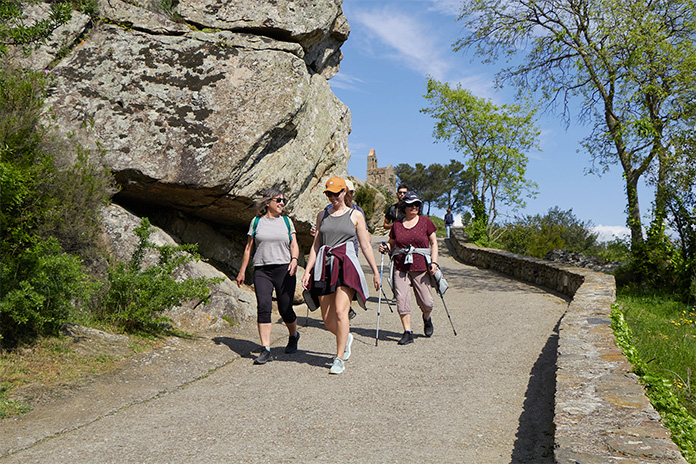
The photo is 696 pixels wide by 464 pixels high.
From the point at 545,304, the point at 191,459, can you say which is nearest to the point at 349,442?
the point at 191,459

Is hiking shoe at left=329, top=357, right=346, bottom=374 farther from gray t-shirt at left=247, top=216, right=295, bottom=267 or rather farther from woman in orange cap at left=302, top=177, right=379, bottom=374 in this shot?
gray t-shirt at left=247, top=216, right=295, bottom=267

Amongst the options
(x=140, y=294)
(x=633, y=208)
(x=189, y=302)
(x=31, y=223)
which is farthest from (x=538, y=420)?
(x=633, y=208)

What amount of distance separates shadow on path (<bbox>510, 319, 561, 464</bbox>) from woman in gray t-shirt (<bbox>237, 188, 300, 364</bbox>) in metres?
2.77

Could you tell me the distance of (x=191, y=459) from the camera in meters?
Result: 3.43

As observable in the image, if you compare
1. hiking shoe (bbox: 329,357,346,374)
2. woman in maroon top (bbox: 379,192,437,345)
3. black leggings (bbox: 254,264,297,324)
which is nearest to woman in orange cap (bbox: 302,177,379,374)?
hiking shoe (bbox: 329,357,346,374)

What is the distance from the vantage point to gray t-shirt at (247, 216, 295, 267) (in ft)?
19.7

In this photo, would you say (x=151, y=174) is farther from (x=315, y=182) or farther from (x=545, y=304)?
(x=545, y=304)

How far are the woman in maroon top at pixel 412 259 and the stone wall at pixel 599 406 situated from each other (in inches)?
71.9

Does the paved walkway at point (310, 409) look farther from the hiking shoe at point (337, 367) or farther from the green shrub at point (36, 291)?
the green shrub at point (36, 291)

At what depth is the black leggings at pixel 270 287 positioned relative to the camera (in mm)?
5969

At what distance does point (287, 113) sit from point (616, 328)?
228 inches

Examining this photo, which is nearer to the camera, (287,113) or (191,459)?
(191,459)

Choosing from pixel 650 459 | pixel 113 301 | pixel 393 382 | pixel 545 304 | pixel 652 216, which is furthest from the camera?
pixel 652 216

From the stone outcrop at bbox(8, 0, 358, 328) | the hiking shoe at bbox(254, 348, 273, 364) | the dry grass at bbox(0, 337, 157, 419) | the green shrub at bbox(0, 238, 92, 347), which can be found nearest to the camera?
the dry grass at bbox(0, 337, 157, 419)
